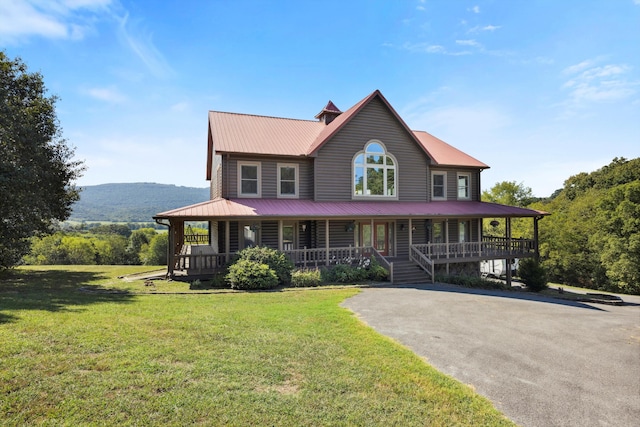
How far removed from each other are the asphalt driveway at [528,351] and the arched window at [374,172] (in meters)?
9.08

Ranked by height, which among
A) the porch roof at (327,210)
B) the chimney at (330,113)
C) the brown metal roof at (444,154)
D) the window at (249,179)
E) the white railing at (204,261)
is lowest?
the white railing at (204,261)

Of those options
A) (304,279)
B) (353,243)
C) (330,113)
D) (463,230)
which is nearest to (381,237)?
(353,243)

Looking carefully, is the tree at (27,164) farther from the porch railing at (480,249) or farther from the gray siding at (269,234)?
the porch railing at (480,249)

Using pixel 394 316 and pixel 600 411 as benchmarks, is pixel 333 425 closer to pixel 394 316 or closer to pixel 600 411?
pixel 600 411

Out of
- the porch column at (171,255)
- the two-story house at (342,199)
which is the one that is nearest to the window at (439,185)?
the two-story house at (342,199)

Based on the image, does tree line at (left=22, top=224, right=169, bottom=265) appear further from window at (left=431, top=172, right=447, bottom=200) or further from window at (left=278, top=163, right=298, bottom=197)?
window at (left=431, top=172, right=447, bottom=200)

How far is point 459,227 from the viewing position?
75.4 ft

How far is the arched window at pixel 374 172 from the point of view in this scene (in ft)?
65.8

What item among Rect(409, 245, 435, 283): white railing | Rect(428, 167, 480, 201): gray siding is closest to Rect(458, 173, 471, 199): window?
Rect(428, 167, 480, 201): gray siding

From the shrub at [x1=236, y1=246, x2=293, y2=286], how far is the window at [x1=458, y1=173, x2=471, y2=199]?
14.8 metres

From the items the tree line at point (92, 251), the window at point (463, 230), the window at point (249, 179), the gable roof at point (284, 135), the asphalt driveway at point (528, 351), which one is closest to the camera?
the asphalt driveway at point (528, 351)

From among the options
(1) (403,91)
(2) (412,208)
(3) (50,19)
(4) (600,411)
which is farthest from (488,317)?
(3) (50,19)

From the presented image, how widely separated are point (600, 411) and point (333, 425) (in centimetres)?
420

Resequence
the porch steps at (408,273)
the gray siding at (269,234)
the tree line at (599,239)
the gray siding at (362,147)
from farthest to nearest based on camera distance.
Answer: the tree line at (599,239) → the gray siding at (362,147) → the gray siding at (269,234) → the porch steps at (408,273)
